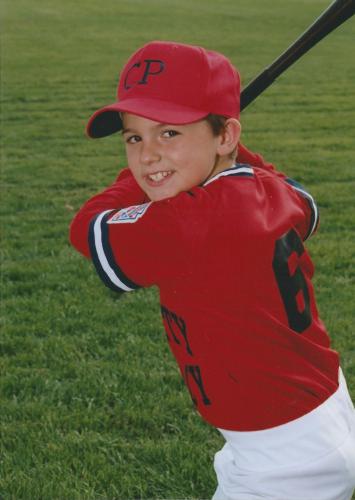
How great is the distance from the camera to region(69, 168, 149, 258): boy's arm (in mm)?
1985

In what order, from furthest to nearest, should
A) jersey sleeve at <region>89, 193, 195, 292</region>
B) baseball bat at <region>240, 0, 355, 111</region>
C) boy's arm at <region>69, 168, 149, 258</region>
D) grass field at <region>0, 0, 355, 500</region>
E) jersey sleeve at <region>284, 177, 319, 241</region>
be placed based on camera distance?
grass field at <region>0, 0, 355, 500</region>
jersey sleeve at <region>284, 177, 319, 241</region>
boy's arm at <region>69, 168, 149, 258</region>
baseball bat at <region>240, 0, 355, 111</region>
jersey sleeve at <region>89, 193, 195, 292</region>

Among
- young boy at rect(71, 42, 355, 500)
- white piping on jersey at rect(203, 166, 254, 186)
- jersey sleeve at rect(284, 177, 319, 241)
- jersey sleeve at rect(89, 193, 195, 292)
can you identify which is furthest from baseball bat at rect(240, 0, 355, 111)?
jersey sleeve at rect(89, 193, 195, 292)

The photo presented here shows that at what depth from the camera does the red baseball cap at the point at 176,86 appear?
6.22ft

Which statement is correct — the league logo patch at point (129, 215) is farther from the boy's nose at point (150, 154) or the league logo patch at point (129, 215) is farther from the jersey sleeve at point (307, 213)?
the jersey sleeve at point (307, 213)

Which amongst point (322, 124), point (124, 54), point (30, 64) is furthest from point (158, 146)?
point (124, 54)

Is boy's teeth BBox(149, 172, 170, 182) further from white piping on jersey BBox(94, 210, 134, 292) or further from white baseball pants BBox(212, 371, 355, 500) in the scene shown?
white baseball pants BBox(212, 371, 355, 500)

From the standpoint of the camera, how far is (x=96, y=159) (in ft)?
25.7

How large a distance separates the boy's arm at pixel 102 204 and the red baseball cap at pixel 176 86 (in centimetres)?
25

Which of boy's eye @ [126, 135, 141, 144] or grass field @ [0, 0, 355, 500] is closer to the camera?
boy's eye @ [126, 135, 141, 144]

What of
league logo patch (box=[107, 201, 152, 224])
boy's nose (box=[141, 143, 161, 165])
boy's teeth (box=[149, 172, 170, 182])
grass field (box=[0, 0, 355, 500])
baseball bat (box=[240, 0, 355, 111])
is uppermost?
baseball bat (box=[240, 0, 355, 111])

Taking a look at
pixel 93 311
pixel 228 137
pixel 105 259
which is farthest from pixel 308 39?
pixel 93 311

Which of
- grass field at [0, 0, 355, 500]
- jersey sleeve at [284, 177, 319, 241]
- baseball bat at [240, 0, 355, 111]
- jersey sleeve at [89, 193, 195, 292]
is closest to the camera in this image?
jersey sleeve at [89, 193, 195, 292]

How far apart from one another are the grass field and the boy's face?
142cm

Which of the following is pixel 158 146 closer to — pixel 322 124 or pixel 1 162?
pixel 1 162
